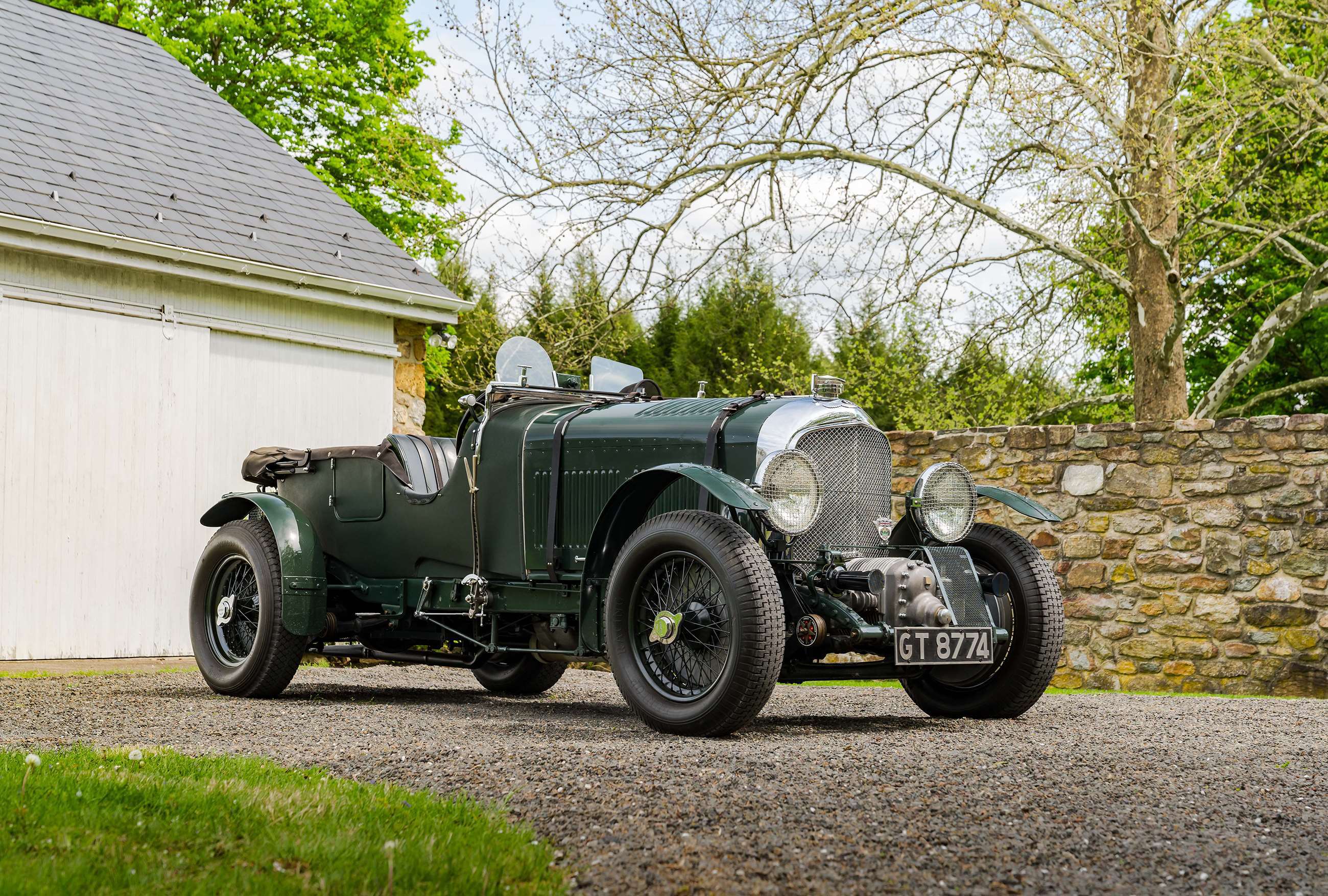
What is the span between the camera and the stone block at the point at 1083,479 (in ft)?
32.9

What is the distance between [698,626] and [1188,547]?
538cm

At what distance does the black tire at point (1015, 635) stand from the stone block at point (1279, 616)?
359cm

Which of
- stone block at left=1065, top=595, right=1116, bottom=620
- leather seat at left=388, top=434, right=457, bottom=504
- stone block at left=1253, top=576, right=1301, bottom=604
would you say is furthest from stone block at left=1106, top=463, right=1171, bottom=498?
leather seat at left=388, top=434, right=457, bottom=504

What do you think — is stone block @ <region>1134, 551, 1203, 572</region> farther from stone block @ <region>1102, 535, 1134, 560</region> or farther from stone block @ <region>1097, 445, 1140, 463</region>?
stone block @ <region>1097, 445, 1140, 463</region>

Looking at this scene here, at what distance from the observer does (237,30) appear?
72.8ft

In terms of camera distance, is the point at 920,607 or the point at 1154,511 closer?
the point at 920,607

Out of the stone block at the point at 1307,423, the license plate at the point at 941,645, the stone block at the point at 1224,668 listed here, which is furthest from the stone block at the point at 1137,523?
the license plate at the point at 941,645

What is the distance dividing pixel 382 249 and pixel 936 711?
813 centimetres

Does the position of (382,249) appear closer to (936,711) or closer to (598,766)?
(936,711)

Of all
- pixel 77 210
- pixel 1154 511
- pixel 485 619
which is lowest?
pixel 485 619

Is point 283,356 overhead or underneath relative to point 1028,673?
overhead

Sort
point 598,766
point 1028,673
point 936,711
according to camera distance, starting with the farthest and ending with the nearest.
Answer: point 936,711 → point 1028,673 → point 598,766

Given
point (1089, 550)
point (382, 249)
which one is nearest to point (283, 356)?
point (382, 249)

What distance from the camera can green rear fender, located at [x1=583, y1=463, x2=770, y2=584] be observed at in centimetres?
582
